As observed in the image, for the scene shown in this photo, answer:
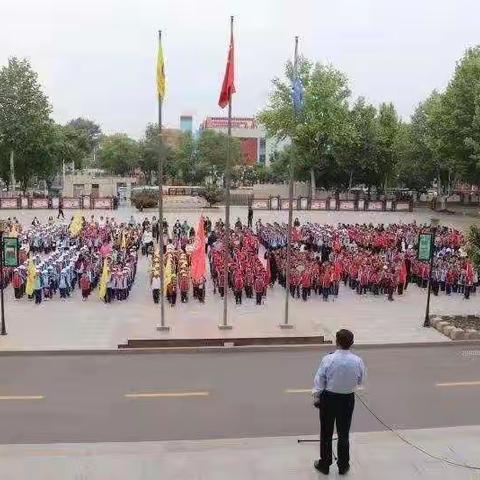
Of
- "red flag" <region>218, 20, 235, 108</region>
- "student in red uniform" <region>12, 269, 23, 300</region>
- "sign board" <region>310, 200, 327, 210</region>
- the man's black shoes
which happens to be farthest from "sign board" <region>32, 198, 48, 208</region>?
the man's black shoes

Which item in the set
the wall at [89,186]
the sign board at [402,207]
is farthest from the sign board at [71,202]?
the sign board at [402,207]

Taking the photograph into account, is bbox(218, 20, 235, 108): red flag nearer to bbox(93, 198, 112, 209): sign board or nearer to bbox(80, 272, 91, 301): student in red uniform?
bbox(80, 272, 91, 301): student in red uniform

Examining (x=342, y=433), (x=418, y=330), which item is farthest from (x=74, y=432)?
(x=418, y=330)

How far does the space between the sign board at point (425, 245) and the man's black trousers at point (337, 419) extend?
9898 mm

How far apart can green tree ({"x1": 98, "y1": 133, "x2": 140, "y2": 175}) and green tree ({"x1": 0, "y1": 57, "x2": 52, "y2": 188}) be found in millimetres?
28564

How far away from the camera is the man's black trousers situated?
6887 mm

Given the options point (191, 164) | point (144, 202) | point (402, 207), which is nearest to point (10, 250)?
point (144, 202)

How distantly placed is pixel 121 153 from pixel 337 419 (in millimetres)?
82652

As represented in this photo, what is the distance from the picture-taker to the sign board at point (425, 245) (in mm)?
16156

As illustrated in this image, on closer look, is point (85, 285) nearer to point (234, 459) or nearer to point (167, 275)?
point (167, 275)

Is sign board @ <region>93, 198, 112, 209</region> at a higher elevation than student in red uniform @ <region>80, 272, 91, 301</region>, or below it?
higher

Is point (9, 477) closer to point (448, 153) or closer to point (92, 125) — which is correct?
point (448, 153)

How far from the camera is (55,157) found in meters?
60.6

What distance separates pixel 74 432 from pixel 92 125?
388ft
